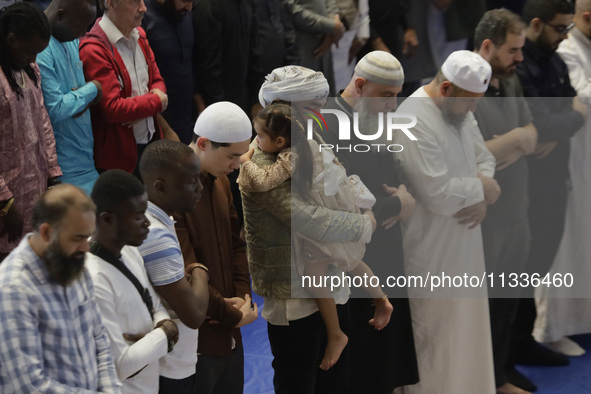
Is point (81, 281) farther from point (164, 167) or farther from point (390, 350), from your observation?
point (390, 350)

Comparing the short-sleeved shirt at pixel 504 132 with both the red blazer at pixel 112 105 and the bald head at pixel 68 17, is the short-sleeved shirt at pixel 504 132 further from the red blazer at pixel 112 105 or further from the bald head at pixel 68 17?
the bald head at pixel 68 17

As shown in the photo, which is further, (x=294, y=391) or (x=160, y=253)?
(x=294, y=391)

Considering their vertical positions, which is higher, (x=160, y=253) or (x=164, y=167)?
(x=164, y=167)

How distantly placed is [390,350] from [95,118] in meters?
1.80

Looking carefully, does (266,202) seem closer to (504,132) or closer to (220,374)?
(220,374)

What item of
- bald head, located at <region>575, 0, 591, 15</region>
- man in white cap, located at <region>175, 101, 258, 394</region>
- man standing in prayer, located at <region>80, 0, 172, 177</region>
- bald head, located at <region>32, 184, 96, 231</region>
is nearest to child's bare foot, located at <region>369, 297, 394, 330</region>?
man in white cap, located at <region>175, 101, 258, 394</region>

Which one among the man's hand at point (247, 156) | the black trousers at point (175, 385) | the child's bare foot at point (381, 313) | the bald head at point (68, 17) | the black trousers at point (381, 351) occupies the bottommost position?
the black trousers at point (381, 351)

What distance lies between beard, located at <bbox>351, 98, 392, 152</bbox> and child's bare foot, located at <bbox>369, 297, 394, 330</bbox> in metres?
0.67

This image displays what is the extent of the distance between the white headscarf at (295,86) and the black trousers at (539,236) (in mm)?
1822

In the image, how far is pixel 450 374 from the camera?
13.6ft

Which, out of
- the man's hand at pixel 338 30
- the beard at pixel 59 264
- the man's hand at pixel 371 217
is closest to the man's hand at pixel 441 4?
the man's hand at pixel 338 30

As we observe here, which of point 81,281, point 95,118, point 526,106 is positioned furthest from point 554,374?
point 81,281

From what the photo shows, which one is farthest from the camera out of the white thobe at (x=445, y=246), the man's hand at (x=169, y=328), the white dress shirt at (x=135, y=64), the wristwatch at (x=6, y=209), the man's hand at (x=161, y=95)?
the man's hand at (x=161, y=95)

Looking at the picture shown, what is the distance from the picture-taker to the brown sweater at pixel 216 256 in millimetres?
3145
